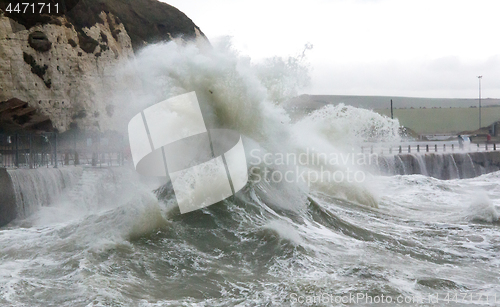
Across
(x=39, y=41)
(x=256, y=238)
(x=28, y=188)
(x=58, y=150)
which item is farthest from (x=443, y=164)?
(x=39, y=41)

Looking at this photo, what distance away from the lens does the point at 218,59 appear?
34.8 feet

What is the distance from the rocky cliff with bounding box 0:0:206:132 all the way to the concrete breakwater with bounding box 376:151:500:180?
1618cm

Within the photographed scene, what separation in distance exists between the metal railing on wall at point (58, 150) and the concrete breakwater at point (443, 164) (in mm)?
13469

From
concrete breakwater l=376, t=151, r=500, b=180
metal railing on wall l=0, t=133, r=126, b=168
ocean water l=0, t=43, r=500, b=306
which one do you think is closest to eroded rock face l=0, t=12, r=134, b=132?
metal railing on wall l=0, t=133, r=126, b=168

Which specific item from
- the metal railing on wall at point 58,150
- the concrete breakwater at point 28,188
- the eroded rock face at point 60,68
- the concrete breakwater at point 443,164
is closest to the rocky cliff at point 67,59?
the eroded rock face at point 60,68

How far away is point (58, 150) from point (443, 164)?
19.6 m

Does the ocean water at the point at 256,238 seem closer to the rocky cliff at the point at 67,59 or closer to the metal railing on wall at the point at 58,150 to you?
the metal railing on wall at the point at 58,150

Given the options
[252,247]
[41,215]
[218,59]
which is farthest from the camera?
[41,215]

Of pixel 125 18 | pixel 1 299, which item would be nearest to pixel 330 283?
pixel 1 299

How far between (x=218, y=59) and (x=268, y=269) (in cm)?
600

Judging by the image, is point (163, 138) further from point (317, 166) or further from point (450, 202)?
point (450, 202)

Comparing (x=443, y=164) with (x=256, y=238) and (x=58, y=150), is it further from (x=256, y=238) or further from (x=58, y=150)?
(x=256, y=238)

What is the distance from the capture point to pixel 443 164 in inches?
952

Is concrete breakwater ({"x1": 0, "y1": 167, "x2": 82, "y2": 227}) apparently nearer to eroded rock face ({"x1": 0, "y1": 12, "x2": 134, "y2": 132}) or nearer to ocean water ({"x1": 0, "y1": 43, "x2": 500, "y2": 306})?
ocean water ({"x1": 0, "y1": 43, "x2": 500, "y2": 306})
